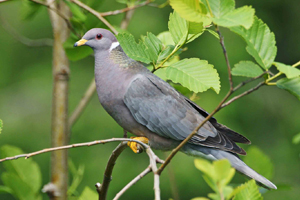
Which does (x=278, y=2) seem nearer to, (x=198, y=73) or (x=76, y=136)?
(x=76, y=136)

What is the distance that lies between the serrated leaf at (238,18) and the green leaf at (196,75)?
0.49 metres

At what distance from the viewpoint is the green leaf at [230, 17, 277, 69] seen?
1168 millimetres

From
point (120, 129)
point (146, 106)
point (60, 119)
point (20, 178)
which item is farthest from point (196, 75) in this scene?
point (120, 129)

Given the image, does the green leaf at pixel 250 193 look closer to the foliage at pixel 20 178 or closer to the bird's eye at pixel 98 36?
the foliage at pixel 20 178

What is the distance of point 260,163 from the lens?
2080 mm

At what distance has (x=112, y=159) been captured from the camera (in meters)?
1.77

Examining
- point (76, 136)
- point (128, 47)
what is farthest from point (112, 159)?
point (76, 136)

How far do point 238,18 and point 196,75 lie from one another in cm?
54

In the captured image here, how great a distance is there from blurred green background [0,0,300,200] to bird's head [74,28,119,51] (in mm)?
2387

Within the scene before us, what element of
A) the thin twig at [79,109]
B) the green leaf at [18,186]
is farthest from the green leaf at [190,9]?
the thin twig at [79,109]

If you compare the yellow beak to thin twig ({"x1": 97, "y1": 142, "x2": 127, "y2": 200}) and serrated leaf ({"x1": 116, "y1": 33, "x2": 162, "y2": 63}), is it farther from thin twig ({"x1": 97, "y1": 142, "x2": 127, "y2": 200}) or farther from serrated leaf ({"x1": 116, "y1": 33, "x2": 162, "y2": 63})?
thin twig ({"x1": 97, "y1": 142, "x2": 127, "y2": 200})

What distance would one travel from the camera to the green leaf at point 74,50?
2178 mm

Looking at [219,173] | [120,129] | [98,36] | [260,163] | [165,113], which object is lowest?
[120,129]

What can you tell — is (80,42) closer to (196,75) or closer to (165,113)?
(165,113)
